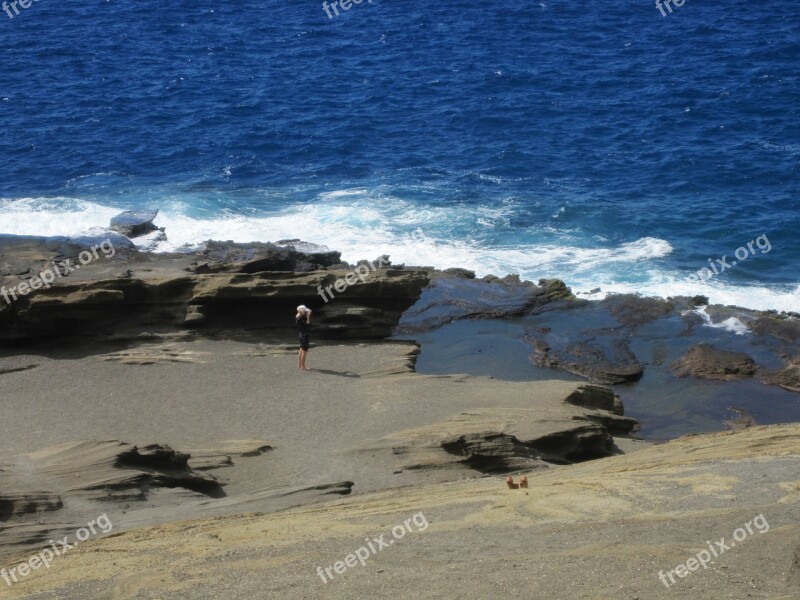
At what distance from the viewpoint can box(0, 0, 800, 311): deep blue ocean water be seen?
36.8m

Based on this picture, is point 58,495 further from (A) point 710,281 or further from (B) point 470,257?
(A) point 710,281

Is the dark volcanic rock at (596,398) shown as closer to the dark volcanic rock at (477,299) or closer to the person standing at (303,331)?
the person standing at (303,331)

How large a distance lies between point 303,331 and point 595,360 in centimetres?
790

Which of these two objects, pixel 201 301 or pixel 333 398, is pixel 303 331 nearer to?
pixel 333 398

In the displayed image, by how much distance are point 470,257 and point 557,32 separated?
2843 cm

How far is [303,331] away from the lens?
928 inches

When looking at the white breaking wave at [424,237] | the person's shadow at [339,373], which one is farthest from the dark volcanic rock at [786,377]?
the person's shadow at [339,373]

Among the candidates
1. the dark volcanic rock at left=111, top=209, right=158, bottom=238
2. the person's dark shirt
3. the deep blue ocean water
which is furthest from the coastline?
the deep blue ocean water

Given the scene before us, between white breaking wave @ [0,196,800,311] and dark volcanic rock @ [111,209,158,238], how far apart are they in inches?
40.5

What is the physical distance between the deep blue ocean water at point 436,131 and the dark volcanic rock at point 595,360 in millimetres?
5734

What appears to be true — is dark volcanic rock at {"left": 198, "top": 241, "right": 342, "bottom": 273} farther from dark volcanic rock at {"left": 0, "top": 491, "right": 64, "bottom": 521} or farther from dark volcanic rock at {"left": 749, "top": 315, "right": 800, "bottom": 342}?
dark volcanic rock at {"left": 749, "top": 315, "right": 800, "bottom": 342}

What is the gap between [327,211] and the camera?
39344 millimetres

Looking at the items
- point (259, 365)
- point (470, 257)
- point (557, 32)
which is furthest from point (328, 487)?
point (557, 32)

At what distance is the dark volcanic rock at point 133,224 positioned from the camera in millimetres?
33156
